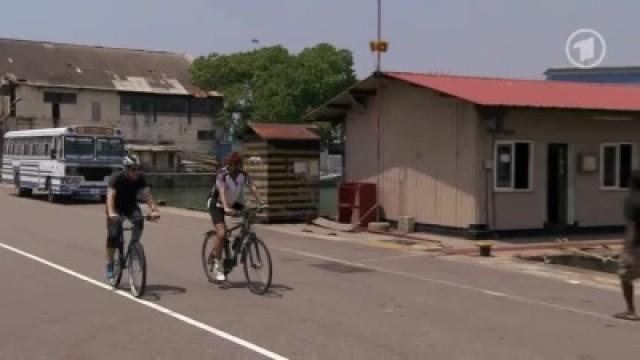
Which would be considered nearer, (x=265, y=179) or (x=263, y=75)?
(x=265, y=179)

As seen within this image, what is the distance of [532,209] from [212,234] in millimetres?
11105

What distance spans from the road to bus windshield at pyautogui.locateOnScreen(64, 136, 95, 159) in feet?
52.2

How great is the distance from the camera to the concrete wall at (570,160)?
21.2 m

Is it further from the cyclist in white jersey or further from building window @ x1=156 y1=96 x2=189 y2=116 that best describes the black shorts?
building window @ x1=156 y1=96 x2=189 y2=116

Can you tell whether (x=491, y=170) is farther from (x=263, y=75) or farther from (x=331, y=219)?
(x=263, y=75)

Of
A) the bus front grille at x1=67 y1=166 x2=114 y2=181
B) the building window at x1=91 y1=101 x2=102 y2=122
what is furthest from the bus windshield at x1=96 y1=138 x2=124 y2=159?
the building window at x1=91 y1=101 x2=102 y2=122

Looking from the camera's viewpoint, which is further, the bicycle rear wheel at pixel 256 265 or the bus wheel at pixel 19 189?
the bus wheel at pixel 19 189

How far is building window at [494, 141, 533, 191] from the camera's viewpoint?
21219mm

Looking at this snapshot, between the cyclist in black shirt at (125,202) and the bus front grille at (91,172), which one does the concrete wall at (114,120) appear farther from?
the cyclist in black shirt at (125,202)

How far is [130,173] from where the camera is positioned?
38.7ft

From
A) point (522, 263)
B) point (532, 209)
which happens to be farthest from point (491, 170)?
point (522, 263)

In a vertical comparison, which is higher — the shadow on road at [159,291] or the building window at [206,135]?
the building window at [206,135]

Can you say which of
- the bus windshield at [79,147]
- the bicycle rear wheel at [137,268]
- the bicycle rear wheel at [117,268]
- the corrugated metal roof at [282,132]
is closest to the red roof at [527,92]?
the corrugated metal roof at [282,132]

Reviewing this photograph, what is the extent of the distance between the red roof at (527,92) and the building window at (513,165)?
3.62ft
